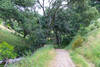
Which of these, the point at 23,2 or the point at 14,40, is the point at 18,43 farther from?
the point at 23,2

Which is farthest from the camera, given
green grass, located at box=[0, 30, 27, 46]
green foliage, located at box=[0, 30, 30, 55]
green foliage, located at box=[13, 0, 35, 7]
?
green grass, located at box=[0, 30, 27, 46]

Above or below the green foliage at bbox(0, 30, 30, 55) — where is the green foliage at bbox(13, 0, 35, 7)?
above

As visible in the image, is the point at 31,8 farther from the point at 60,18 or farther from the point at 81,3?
the point at 81,3

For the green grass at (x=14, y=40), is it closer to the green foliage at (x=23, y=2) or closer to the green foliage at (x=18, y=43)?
the green foliage at (x=18, y=43)

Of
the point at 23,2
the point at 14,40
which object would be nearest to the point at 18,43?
the point at 14,40

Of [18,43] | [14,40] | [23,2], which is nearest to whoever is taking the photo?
[23,2]

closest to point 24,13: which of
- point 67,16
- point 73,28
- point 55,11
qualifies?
point 55,11

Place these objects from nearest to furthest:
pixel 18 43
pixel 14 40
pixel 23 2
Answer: pixel 23 2 → pixel 18 43 → pixel 14 40

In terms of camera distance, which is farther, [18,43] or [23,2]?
[18,43]

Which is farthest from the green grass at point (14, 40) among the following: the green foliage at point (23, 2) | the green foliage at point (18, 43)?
the green foliage at point (23, 2)

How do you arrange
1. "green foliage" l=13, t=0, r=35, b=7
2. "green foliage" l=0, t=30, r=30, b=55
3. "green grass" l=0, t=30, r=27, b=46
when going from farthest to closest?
"green grass" l=0, t=30, r=27, b=46 → "green foliage" l=0, t=30, r=30, b=55 → "green foliage" l=13, t=0, r=35, b=7

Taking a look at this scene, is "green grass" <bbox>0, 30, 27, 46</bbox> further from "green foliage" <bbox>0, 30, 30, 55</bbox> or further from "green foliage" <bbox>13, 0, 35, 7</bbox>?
"green foliage" <bbox>13, 0, 35, 7</bbox>

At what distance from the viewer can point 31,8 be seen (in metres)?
9.91

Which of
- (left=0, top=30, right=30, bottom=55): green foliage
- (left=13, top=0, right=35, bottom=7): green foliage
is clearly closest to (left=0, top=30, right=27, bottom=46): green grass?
(left=0, top=30, right=30, bottom=55): green foliage
